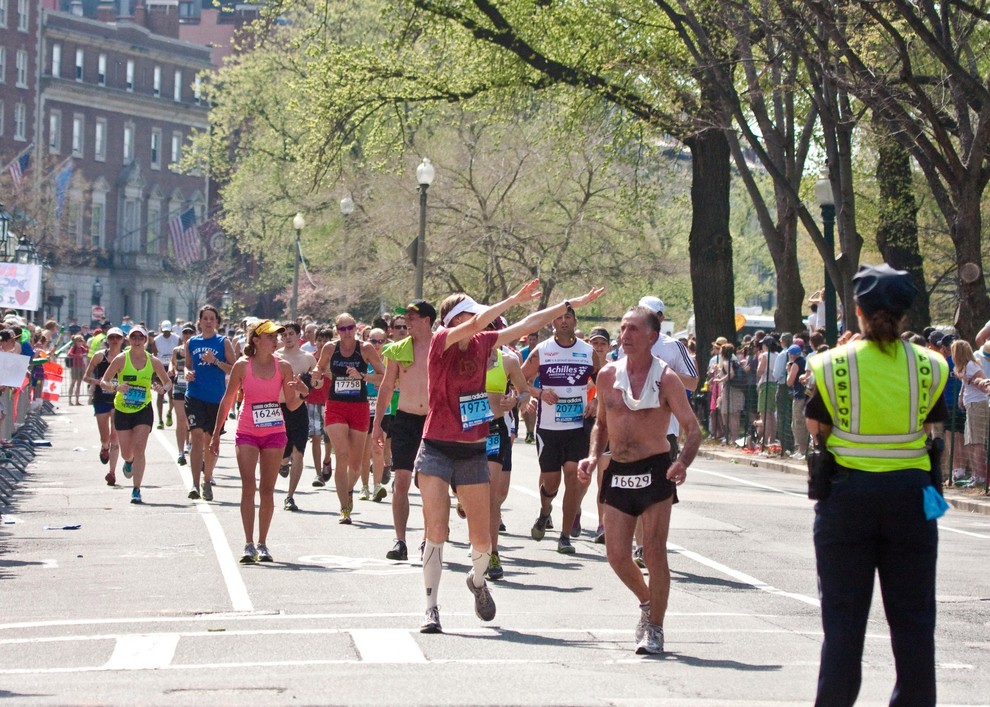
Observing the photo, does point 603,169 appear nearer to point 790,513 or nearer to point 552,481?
point 790,513

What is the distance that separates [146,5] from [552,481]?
4058 inches

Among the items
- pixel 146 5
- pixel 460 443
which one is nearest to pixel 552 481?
pixel 460 443

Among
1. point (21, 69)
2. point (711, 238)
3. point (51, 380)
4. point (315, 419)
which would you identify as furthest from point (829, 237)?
point (21, 69)

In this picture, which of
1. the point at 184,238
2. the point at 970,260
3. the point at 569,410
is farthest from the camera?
the point at 184,238

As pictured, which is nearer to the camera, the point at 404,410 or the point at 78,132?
the point at 404,410

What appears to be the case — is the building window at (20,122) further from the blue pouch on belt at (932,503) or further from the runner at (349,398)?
the blue pouch on belt at (932,503)

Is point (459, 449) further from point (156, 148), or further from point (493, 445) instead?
point (156, 148)

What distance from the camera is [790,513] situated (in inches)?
714

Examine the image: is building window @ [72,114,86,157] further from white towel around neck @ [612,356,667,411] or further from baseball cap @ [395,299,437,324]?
white towel around neck @ [612,356,667,411]

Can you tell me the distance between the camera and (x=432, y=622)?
937 cm

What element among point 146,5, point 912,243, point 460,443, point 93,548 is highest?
point 146,5

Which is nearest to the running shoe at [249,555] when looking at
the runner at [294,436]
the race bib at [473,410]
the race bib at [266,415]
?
the race bib at [266,415]

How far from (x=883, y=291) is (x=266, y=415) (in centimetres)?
753

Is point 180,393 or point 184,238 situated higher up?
point 184,238
